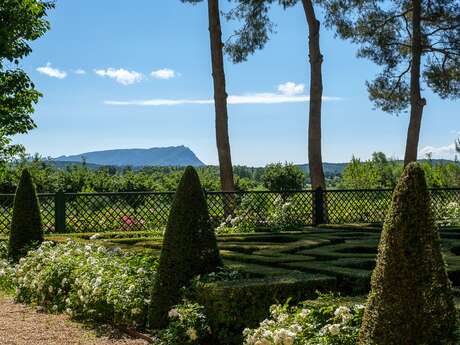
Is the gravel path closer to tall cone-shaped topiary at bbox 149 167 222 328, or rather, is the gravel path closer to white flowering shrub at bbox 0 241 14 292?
tall cone-shaped topiary at bbox 149 167 222 328

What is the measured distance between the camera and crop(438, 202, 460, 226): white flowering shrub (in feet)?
47.6

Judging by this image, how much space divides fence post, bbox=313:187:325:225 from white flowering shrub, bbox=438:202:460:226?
2.59 m

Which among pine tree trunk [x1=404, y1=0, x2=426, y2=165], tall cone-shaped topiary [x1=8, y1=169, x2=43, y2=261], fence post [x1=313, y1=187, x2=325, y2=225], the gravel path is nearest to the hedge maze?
tall cone-shaped topiary [x1=8, y1=169, x2=43, y2=261]

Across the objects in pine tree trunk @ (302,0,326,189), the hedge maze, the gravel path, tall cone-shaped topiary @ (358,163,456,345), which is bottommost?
the gravel path

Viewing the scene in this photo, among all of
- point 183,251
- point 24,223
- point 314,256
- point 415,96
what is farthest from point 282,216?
point 183,251

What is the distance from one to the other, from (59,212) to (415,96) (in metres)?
10.0

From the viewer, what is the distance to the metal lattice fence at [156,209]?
45.4 ft

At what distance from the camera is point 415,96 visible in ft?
59.2

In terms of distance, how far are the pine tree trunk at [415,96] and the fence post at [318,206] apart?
339cm

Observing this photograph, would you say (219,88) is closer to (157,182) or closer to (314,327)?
(314,327)

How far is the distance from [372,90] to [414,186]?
16753 millimetres

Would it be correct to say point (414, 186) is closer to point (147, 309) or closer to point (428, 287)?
point (428, 287)

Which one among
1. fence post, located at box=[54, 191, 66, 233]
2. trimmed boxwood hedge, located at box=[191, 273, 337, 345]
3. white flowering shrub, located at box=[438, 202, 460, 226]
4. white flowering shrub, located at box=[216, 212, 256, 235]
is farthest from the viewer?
white flowering shrub, located at box=[438, 202, 460, 226]

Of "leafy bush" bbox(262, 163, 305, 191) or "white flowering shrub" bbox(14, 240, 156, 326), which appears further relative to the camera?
"leafy bush" bbox(262, 163, 305, 191)
